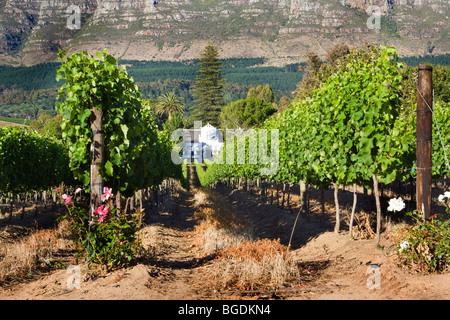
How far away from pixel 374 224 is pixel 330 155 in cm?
423

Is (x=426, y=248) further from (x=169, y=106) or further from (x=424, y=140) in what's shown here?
(x=169, y=106)

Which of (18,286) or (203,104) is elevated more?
(203,104)

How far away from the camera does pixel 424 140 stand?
8.41 m

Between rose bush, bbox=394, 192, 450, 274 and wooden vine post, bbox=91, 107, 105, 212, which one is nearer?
rose bush, bbox=394, 192, 450, 274

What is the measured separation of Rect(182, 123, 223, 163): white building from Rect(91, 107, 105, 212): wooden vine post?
299 feet

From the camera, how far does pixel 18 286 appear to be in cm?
855

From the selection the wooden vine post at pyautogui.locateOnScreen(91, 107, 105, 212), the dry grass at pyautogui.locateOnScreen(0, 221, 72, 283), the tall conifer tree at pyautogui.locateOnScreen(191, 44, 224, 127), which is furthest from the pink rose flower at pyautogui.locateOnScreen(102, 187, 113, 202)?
the tall conifer tree at pyautogui.locateOnScreen(191, 44, 224, 127)

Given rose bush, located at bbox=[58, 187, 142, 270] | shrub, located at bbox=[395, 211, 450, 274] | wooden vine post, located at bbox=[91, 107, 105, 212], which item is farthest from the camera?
wooden vine post, located at bbox=[91, 107, 105, 212]

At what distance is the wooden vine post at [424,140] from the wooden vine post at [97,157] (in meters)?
5.67

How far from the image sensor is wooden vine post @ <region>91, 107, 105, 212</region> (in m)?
8.52

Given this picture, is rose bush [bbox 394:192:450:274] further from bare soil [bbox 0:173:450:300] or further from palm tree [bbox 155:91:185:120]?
palm tree [bbox 155:91:185:120]
